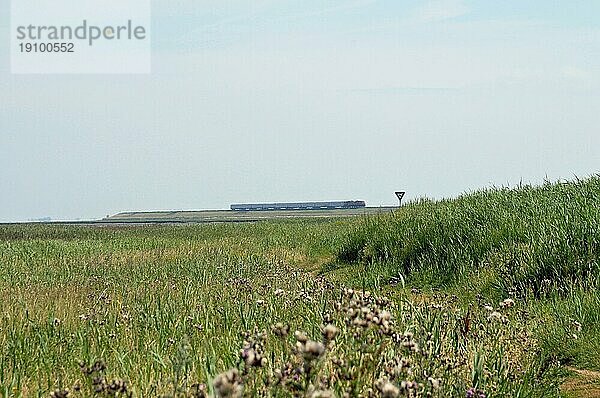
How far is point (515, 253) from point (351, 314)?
766 cm

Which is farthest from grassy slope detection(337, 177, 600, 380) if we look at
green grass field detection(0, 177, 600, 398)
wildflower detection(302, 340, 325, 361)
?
wildflower detection(302, 340, 325, 361)

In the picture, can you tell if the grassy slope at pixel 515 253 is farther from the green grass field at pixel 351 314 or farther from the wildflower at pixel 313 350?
the wildflower at pixel 313 350

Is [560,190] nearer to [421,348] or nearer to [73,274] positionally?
[73,274]

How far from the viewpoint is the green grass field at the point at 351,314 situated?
11.6 feet

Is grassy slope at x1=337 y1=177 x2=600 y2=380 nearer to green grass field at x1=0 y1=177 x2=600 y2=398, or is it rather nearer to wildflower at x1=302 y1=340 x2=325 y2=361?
green grass field at x1=0 y1=177 x2=600 y2=398

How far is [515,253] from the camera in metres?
10.0

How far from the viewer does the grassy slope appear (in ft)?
22.2

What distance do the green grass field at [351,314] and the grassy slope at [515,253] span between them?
0.03 m

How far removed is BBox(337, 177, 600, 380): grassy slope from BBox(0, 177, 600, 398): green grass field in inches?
1.2

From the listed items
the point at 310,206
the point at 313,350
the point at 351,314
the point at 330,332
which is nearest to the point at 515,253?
the point at 351,314

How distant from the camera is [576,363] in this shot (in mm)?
6051

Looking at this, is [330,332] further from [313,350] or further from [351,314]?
[351,314]

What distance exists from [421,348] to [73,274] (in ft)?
32.8

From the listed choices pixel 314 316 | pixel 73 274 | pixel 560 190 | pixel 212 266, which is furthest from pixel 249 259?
pixel 314 316
